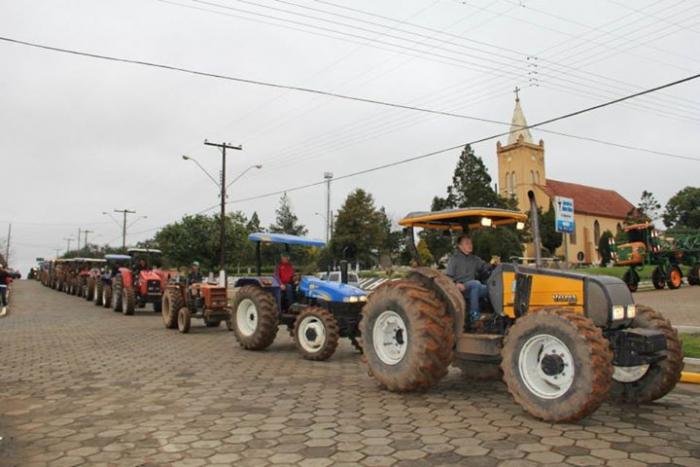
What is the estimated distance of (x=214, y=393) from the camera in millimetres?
6199

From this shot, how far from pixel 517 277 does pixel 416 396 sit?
5.62 feet

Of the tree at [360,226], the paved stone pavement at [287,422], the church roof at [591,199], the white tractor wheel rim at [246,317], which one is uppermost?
the church roof at [591,199]

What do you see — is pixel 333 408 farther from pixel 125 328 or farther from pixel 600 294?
pixel 125 328

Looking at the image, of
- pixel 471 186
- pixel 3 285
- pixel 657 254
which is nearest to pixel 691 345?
pixel 657 254

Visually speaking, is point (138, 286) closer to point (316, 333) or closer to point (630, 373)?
point (316, 333)

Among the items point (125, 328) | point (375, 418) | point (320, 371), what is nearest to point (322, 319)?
point (320, 371)

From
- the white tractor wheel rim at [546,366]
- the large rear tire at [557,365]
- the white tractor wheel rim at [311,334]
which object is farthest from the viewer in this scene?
the white tractor wheel rim at [311,334]

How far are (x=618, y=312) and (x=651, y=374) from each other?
2.54ft

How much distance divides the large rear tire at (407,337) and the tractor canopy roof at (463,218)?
→ 86cm

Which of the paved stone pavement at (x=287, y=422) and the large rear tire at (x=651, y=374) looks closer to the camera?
the paved stone pavement at (x=287, y=422)

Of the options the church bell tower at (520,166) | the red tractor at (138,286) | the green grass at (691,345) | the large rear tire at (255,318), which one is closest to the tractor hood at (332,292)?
the large rear tire at (255,318)

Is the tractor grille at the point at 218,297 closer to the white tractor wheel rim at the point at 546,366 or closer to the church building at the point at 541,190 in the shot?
the white tractor wheel rim at the point at 546,366

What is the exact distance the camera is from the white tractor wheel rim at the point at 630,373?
5334 mm

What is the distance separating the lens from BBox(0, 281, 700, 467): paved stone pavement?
13.2 ft
